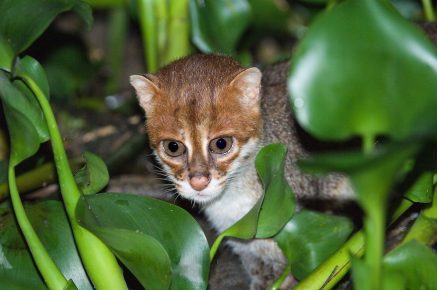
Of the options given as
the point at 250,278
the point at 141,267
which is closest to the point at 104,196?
the point at 141,267

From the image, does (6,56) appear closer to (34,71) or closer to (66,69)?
(34,71)

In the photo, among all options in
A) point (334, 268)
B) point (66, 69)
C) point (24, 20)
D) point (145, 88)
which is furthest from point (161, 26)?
point (334, 268)

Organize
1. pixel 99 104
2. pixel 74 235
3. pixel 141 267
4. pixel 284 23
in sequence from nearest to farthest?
1. pixel 141 267
2. pixel 74 235
3. pixel 284 23
4. pixel 99 104

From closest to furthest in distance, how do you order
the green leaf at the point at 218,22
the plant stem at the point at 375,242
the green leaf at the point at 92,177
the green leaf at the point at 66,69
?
1. the plant stem at the point at 375,242
2. the green leaf at the point at 92,177
3. the green leaf at the point at 218,22
4. the green leaf at the point at 66,69

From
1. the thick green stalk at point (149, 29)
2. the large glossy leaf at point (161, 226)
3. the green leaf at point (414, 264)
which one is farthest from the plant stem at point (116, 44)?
the green leaf at point (414, 264)

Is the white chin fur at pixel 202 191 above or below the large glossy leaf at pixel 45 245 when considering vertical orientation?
above

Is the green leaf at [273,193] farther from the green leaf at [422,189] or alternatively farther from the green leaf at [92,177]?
the green leaf at [92,177]

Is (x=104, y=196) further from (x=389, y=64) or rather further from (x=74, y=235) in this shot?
(x=389, y=64)
